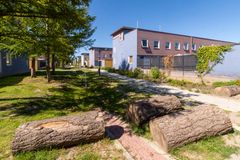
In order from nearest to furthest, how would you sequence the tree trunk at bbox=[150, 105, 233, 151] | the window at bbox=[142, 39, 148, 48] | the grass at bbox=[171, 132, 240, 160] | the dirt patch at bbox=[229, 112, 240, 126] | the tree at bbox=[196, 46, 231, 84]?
1. the grass at bbox=[171, 132, 240, 160]
2. the tree trunk at bbox=[150, 105, 233, 151]
3. the dirt patch at bbox=[229, 112, 240, 126]
4. the tree at bbox=[196, 46, 231, 84]
5. the window at bbox=[142, 39, 148, 48]

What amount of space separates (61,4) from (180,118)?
4.86 metres

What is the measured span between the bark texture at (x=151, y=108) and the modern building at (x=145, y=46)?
48.9ft

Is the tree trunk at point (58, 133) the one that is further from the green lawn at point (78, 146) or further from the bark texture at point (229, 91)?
the bark texture at point (229, 91)

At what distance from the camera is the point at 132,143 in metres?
3.94

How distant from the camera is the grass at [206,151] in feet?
11.0

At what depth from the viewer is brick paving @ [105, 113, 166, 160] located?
11.3 ft

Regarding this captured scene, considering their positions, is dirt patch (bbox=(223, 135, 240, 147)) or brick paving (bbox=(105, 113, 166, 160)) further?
dirt patch (bbox=(223, 135, 240, 147))

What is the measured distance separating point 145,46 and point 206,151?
71.0 feet

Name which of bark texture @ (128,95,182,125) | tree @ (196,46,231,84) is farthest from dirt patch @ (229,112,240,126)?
tree @ (196,46,231,84)

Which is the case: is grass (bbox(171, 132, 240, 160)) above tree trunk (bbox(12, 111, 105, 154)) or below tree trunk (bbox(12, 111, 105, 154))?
below

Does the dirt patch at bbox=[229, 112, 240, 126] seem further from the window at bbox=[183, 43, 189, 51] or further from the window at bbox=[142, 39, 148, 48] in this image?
the window at bbox=[183, 43, 189, 51]

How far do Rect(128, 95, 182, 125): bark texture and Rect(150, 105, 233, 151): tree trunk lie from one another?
479 mm

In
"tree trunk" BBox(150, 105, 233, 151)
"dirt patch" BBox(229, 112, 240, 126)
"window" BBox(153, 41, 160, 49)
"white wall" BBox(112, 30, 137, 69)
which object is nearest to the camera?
"tree trunk" BBox(150, 105, 233, 151)

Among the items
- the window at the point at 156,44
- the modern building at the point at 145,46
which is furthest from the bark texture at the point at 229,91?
the window at the point at 156,44
